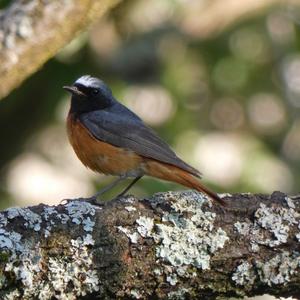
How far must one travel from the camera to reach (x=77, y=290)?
412cm

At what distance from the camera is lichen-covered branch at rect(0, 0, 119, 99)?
541 centimetres

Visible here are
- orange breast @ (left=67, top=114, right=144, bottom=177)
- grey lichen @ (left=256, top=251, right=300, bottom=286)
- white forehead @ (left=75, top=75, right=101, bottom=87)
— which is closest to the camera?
grey lichen @ (left=256, top=251, right=300, bottom=286)

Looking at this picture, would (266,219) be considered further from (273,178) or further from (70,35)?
(273,178)

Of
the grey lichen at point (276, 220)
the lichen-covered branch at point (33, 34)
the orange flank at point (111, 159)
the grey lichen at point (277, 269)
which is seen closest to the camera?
the grey lichen at point (277, 269)

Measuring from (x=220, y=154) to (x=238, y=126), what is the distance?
0.68 meters

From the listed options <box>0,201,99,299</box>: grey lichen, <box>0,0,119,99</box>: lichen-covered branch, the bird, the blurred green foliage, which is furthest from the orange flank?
the blurred green foliage

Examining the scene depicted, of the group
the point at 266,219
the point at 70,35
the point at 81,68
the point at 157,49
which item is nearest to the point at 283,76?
the point at 157,49

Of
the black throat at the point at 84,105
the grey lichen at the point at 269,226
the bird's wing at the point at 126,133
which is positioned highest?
the black throat at the point at 84,105

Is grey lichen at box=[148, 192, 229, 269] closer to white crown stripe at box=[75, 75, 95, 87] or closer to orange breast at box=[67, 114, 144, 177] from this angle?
orange breast at box=[67, 114, 144, 177]

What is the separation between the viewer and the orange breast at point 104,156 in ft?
20.7

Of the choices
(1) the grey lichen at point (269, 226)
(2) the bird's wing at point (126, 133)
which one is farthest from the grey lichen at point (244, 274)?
(2) the bird's wing at point (126, 133)

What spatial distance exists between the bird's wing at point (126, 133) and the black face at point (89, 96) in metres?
0.13

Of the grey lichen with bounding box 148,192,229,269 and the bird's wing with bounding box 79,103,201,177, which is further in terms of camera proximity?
the bird's wing with bounding box 79,103,201,177

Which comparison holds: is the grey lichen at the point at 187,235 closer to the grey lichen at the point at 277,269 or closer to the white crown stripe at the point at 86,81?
the grey lichen at the point at 277,269
